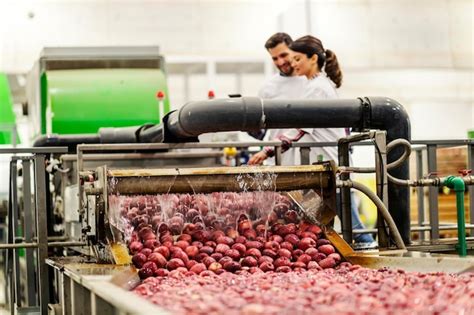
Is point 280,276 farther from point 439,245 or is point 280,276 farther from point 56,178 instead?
point 56,178

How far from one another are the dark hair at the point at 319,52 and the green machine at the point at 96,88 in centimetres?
110

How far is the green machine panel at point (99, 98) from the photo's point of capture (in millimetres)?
5512

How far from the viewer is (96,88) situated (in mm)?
5652

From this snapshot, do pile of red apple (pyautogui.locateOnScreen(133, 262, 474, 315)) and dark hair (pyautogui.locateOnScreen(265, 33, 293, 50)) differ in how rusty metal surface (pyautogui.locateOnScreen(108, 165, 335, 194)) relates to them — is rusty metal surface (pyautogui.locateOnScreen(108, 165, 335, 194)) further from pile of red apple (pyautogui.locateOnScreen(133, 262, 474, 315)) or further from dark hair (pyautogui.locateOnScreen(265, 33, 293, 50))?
dark hair (pyautogui.locateOnScreen(265, 33, 293, 50))

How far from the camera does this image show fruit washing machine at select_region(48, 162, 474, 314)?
3010 mm

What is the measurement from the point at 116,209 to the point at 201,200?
1.23ft

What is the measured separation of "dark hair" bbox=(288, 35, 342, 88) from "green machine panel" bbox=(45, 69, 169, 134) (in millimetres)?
1172

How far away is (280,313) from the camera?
1903 mm

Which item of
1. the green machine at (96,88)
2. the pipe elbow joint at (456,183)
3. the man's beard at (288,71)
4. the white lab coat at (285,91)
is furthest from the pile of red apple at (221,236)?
the green machine at (96,88)

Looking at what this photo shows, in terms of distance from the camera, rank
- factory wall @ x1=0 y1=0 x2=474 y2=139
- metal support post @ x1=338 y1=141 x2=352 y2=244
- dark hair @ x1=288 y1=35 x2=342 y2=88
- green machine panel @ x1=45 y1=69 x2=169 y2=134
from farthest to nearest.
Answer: factory wall @ x1=0 y1=0 x2=474 y2=139
green machine panel @ x1=45 y1=69 x2=169 y2=134
dark hair @ x1=288 y1=35 x2=342 y2=88
metal support post @ x1=338 y1=141 x2=352 y2=244

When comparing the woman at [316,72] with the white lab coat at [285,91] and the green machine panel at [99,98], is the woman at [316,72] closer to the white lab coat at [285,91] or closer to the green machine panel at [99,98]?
the white lab coat at [285,91]

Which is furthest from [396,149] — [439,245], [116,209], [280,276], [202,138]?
[202,138]

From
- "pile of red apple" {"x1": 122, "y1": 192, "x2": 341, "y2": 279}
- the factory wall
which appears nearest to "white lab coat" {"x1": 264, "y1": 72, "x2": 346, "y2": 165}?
"pile of red apple" {"x1": 122, "y1": 192, "x2": 341, "y2": 279}

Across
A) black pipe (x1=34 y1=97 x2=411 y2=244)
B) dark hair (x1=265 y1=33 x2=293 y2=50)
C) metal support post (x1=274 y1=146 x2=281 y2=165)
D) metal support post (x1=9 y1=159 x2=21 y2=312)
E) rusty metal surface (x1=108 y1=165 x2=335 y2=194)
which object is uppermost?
dark hair (x1=265 y1=33 x2=293 y2=50)
